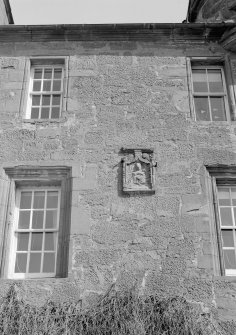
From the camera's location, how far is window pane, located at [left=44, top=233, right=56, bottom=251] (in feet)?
31.1

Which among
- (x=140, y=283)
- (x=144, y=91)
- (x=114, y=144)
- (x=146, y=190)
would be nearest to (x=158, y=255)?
(x=140, y=283)

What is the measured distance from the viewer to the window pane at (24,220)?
968cm

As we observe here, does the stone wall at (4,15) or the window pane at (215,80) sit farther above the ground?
the stone wall at (4,15)

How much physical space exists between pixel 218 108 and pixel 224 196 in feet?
6.84

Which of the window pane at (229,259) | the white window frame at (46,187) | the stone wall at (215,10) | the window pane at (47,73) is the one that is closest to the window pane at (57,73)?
the window pane at (47,73)

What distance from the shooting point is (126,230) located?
30.7ft

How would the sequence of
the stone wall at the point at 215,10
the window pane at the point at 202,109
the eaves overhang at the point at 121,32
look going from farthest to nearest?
the stone wall at the point at 215,10, the eaves overhang at the point at 121,32, the window pane at the point at 202,109

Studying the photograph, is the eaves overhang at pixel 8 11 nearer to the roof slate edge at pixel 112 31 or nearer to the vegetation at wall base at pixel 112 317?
the roof slate edge at pixel 112 31

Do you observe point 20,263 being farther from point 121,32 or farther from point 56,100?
point 121,32

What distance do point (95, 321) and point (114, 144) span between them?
11.4ft

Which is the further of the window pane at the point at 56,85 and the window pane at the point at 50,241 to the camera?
the window pane at the point at 56,85

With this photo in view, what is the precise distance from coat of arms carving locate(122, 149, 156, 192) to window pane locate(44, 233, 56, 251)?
155 centimetres

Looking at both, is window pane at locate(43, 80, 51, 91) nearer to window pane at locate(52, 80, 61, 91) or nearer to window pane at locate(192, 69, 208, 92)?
window pane at locate(52, 80, 61, 91)

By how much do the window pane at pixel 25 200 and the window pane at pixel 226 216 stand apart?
3557 mm
